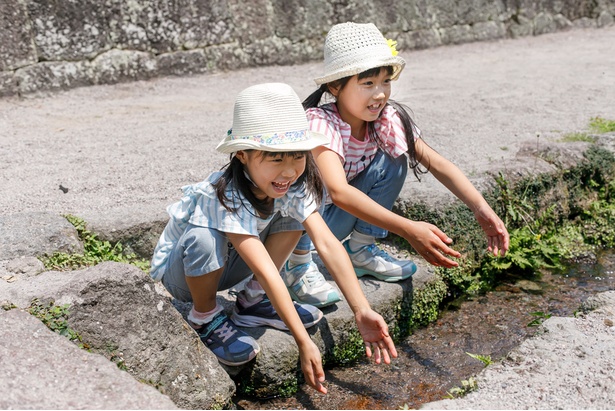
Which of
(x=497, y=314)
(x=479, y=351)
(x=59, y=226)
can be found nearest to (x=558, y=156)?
(x=497, y=314)

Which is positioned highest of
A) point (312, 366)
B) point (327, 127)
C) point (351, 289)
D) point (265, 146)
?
point (265, 146)

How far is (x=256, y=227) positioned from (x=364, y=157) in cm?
83

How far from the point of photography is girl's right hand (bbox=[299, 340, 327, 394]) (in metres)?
2.51

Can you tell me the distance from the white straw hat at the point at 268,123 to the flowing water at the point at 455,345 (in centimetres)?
92

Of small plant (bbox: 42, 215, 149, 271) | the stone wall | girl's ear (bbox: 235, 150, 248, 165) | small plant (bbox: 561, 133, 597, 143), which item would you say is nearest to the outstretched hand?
girl's ear (bbox: 235, 150, 248, 165)

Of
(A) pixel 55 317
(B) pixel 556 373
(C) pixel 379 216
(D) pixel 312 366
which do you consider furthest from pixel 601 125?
(A) pixel 55 317

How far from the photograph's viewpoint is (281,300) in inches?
102

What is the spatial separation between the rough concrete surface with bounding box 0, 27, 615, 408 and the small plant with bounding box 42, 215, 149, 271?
79 millimetres

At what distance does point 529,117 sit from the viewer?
19.5 ft

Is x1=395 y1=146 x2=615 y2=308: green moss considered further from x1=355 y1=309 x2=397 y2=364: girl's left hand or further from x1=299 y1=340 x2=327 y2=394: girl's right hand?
x1=299 y1=340 x2=327 y2=394: girl's right hand

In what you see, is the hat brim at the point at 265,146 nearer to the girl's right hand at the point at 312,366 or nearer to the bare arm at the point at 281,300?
the bare arm at the point at 281,300

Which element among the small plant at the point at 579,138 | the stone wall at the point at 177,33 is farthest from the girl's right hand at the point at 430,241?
the stone wall at the point at 177,33

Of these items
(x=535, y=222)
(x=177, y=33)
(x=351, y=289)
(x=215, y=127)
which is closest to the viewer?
(x=351, y=289)

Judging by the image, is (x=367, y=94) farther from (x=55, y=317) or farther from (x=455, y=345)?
(x=55, y=317)
